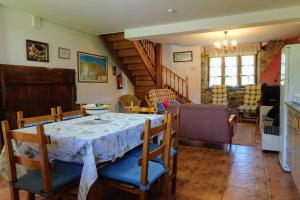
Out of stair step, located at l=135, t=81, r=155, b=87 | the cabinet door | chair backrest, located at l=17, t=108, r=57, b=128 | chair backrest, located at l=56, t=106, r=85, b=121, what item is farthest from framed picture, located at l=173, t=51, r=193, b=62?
chair backrest, located at l=17, t=108, r=57, b=128

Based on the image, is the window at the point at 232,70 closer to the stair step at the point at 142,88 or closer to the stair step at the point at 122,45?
the stair step at the point at 142,88

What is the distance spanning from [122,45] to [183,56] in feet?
9.33

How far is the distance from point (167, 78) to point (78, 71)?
10.9ft

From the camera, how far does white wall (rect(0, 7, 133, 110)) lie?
138 inches

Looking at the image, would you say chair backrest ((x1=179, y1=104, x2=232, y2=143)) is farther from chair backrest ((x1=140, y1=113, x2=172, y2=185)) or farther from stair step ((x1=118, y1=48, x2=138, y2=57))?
stair step ((x1=118, y1=48, x2=138, y2=57))

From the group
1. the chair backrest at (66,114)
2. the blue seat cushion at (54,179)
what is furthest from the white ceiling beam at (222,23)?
the blue seat cushion at (54,179)

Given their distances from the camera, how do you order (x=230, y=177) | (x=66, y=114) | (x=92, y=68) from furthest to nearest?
(x=92, y=68) < (x=230, y=177) < (x=66, y=114)

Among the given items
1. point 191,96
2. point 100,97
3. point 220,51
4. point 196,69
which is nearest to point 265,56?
point 220,51

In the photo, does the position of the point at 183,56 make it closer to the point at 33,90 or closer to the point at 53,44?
the point at 53,44

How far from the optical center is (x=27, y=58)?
149 inches

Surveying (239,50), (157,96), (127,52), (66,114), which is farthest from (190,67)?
(66,114)

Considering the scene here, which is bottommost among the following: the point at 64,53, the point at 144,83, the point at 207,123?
the point at 207,123

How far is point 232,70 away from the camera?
729 centimetres

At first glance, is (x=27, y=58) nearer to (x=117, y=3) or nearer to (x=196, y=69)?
(x=117, y=3)
